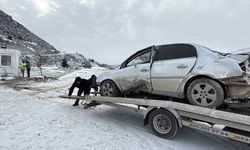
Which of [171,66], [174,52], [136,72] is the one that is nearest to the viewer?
[171,66]

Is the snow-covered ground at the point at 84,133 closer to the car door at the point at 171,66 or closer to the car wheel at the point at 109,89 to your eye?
the car wheel at the point at 109,89

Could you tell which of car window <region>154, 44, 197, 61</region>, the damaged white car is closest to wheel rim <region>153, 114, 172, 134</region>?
the damaged white car

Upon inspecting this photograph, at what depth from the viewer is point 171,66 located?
5969 millimetres

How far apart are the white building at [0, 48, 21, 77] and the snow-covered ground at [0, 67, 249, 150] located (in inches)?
503

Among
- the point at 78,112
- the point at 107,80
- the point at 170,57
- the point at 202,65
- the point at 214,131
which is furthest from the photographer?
the point at 78,112

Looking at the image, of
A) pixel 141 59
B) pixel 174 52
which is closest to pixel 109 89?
pixel 141 59

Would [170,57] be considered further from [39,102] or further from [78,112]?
[39,102]

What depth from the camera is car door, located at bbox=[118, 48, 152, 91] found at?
21.2 ft

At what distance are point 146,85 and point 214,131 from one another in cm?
210

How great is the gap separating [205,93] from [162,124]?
1233 mm

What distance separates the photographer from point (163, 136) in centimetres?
570

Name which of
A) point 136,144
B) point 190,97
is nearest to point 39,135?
point 136,144

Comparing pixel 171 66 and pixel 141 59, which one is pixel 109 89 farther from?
pixel 171 66

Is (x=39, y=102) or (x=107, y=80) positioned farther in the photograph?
(x=39, y=102)
